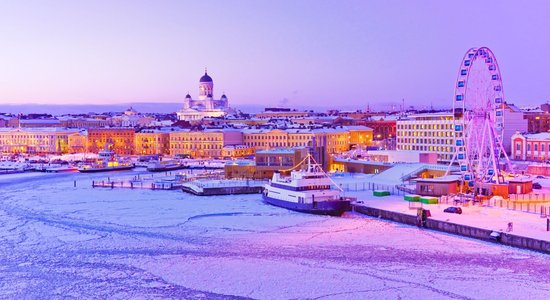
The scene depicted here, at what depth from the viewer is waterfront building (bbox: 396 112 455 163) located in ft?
128

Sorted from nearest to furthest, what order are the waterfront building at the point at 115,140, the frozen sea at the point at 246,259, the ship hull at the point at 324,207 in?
the frozen sea at the point at 246,259 < the ship hull at the point at 324,207 < the waterfront building at the point at 115,140

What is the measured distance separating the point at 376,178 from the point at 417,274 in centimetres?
1616

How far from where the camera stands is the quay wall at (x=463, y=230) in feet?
51.1

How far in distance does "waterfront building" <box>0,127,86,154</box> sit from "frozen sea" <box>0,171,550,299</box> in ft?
137

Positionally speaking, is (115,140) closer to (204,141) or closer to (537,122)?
(204,141)

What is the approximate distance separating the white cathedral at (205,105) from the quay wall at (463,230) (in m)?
74.6

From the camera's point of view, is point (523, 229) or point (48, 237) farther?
point (48, 237)

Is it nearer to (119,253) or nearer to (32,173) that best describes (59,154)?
(32,173)

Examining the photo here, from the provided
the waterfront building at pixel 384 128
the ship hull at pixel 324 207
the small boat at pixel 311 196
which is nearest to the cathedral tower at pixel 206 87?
the waterfront building at pixel 384 128

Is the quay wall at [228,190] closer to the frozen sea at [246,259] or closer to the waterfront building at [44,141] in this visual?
the frozen sea at [246,259]

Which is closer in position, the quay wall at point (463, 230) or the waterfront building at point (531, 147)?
the quay wall at point (463, 230)

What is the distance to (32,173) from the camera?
43156 mm

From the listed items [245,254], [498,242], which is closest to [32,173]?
[245,254]

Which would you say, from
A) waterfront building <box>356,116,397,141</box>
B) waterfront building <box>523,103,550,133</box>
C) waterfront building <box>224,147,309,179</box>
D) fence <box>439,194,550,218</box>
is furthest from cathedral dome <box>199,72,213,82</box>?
fence <box>439,194,550,218</box>
